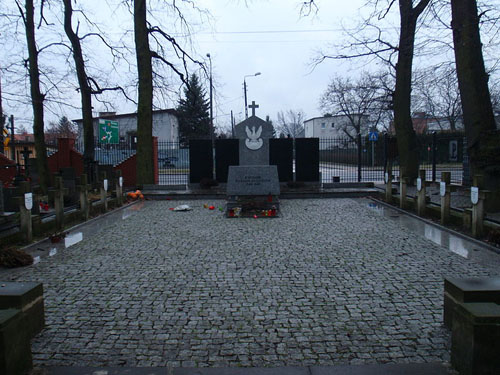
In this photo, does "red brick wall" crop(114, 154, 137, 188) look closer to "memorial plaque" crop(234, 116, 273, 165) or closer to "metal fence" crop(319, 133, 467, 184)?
"memorial plaque" crop(234, 116, 273, 165)

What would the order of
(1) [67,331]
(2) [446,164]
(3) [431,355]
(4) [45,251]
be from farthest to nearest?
1. (2) [446,164]
2. (4) [45,251]
3. (1) [67,331]
4. (3) [431,355]

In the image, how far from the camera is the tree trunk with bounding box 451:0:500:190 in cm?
1174

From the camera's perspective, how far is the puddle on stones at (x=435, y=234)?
291 inches

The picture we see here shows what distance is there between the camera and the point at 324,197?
16141 mm

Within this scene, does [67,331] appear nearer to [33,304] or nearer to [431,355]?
[33,304]

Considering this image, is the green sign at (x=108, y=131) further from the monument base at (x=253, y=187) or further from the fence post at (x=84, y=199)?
the monument base at (x=253, y=187)

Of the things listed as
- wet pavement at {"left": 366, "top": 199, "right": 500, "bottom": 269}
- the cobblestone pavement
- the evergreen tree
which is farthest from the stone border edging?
the evergreen tree

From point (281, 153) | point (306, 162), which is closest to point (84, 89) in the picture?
point (281, 153)

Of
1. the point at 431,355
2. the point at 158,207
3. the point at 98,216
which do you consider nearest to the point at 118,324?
the point at 431,355

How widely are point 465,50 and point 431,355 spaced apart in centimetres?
1098

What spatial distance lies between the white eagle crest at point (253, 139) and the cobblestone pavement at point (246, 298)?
8807mm

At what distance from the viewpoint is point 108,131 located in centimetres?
2714

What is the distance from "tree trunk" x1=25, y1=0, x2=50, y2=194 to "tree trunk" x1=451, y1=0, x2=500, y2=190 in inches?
565

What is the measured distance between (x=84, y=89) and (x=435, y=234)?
15781mm
